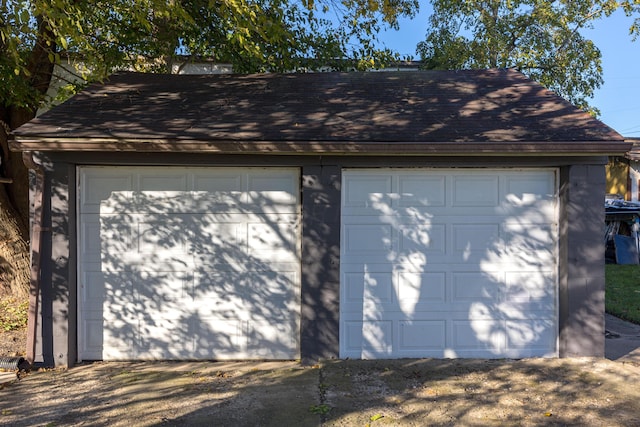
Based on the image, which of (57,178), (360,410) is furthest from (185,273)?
(360,410)

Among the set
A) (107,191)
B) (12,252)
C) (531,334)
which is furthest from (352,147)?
(12,252)

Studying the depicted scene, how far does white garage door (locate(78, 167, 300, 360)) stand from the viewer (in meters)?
5.89

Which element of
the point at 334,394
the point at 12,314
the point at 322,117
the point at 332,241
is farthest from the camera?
the point at 12,314

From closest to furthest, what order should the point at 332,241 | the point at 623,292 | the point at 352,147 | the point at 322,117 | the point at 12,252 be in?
the point at 352,147 → the point at 332,241 → the point at 322,117 → the point at 12,252 → the point at 623,292

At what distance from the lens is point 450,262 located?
19.5 ft

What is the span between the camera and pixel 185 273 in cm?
592

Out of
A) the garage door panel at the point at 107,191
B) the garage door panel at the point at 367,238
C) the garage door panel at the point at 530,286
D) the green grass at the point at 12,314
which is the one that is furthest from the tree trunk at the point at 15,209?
the garage door panel at the point at 530,286

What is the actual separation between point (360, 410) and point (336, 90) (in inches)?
182

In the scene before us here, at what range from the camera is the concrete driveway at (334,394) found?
4.34 metres

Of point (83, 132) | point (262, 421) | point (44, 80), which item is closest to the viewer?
point (262, 421)

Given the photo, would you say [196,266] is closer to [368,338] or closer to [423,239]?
[368,338]

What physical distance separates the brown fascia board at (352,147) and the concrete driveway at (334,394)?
246cm

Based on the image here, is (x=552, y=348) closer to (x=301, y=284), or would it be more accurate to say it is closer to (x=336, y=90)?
(x=301, y=284)

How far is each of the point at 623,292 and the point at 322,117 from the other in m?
7.64
